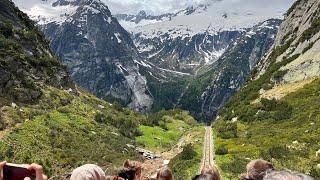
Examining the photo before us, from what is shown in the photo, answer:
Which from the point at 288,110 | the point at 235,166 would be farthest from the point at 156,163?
the point at 235,166

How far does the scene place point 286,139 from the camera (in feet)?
137

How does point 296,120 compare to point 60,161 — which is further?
point 296,120

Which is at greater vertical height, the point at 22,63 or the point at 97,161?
the point at 22,63

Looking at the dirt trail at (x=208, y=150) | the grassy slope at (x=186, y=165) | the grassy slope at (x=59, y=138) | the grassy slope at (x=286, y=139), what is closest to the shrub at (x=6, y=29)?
the grassy slope at (x=59, y=138)

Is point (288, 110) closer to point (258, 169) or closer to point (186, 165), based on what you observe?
point (186, 165)

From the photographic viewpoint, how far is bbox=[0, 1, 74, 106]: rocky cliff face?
5634 centimetres

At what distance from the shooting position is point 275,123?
54.9 metres

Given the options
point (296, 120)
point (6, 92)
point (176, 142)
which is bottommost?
point (176, 142)

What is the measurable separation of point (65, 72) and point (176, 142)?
22.8m

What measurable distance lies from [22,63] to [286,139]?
37085mm

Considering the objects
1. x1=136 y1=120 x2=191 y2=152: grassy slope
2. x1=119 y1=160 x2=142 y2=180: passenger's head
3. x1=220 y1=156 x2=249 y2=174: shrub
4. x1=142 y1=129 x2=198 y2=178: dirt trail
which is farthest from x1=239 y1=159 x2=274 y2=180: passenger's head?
x1=136 y1=120 x2=191 y2=152: grassy slope

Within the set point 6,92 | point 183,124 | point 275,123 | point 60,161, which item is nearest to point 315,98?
point 275,123

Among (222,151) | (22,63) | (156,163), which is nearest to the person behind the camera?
(222,151)

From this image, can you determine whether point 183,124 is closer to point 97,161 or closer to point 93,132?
point 93,132
